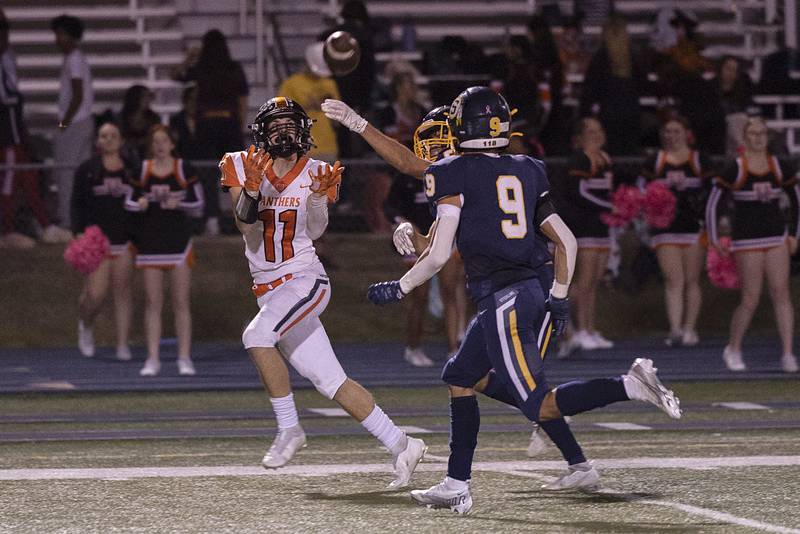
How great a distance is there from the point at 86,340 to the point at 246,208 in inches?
294

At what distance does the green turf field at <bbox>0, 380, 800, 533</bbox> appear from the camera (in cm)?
644

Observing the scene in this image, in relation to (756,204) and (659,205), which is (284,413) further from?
(659,205)

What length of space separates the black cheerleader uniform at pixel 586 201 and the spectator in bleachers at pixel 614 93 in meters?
2.33

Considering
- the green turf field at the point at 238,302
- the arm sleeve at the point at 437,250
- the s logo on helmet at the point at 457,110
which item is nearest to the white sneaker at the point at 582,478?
the arm sleeve at the point at 437,250

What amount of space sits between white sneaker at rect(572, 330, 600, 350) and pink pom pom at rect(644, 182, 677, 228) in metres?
1.16

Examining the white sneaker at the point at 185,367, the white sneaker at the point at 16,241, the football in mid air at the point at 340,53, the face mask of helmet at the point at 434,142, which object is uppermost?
the football in mid air at the point at 340,53

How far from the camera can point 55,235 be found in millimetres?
15641

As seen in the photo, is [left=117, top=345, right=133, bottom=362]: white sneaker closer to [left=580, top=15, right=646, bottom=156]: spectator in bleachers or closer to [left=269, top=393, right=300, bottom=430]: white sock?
[left=580, top=15, right=646, bottom=156]: spectator in bleachers

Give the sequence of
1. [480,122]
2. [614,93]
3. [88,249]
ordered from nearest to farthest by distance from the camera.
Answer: [480,122]
[88,249]
[614,93]

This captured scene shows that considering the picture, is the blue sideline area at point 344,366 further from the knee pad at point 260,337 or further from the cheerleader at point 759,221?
the knee pad at point 260,337

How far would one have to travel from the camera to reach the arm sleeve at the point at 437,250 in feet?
21.3

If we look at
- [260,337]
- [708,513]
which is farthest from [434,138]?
[708,513]

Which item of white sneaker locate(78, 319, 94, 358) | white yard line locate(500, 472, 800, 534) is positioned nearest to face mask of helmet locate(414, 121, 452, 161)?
white yard line locate(500, 472, 800, 534)

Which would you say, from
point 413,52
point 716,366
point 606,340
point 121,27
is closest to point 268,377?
point 716,366
